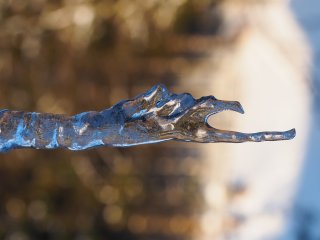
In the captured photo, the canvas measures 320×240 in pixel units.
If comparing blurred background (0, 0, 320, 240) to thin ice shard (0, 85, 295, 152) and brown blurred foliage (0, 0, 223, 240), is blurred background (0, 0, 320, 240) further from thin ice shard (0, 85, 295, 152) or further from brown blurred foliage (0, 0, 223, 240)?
thin ice shard (0, 85, 295, 152)

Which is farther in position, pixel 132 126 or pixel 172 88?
pixel 172 88

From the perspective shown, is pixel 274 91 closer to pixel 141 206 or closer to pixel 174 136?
pixel 141 206

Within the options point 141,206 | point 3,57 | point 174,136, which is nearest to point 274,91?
point 141,206

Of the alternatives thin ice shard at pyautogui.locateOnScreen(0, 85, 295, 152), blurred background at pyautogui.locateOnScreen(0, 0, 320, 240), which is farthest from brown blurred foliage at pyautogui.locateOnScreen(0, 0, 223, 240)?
thin ice shard at pyautogui.locateOnScreen(0, 85, 295, 152)

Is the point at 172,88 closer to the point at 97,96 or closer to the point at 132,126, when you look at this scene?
the point at 97,96

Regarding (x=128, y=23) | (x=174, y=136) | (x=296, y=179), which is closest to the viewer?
(x=174, y=136)

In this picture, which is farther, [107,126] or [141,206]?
[141,206]

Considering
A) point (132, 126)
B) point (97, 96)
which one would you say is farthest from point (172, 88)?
point (132, 126)
